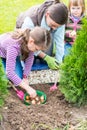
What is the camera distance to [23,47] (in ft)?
14.3

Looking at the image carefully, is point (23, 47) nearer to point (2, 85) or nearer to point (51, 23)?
point (51, 23)

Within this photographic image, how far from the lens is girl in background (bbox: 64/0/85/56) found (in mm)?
5410

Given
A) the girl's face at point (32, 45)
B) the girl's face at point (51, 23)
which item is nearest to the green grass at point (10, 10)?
the girl's face at point (51, 23)

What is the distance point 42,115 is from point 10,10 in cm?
380

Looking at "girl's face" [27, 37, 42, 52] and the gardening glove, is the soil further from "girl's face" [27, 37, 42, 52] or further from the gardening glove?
the gardening glove

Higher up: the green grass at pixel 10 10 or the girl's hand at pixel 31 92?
the green grass at pixel 10 10

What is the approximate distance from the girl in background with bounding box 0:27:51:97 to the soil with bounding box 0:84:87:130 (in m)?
0.18

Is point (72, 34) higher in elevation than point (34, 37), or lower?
lower

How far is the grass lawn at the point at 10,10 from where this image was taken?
21.4 ft

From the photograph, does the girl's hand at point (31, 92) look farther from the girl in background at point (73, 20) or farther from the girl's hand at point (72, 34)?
the girl's hand at point (72, 34)

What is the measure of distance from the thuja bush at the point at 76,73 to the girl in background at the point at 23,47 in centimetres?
34

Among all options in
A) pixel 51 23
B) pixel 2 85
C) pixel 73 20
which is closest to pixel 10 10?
pixel 73 20

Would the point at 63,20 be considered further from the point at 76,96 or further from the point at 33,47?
the point at 76,96

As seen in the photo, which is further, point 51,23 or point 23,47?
point 51,23
